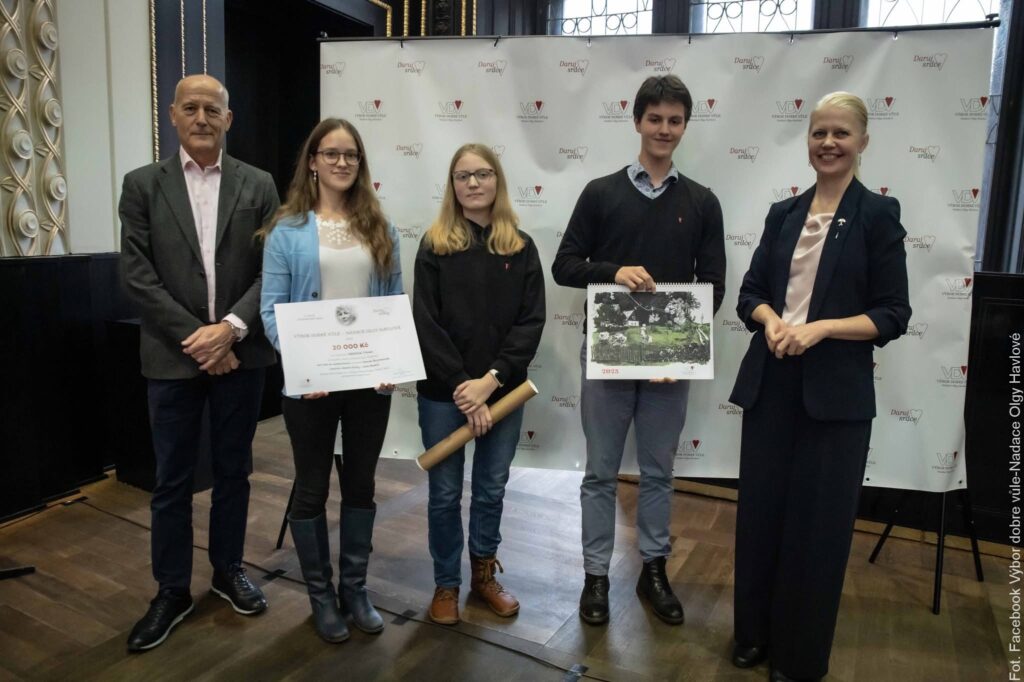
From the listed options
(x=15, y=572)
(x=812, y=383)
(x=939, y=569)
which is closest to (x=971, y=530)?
(x=939, y=569)

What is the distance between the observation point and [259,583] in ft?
8.88

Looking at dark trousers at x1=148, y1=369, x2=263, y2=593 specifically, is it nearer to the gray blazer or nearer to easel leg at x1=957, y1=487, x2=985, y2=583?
the gray blazer

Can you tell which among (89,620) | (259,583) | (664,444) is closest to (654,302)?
(664,444)

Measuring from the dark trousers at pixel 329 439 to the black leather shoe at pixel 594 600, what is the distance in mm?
858

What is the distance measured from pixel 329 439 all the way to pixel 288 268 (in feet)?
1.82

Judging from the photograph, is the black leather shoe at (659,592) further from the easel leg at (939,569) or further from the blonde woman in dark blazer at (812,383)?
the easel leg at (939,569)

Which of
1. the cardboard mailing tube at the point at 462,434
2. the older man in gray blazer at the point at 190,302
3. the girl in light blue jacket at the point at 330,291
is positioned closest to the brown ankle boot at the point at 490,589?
the girl in light blue jacket at the point at 330,291

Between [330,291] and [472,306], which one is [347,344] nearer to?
[330,291]

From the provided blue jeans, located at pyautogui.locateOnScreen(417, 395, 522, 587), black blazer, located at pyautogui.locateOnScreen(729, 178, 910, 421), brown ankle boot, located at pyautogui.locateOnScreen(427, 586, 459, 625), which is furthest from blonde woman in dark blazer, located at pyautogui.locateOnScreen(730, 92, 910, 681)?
brown ankle boot, located at pyautogui.locateOnScreen(427, 586, 459, 625)

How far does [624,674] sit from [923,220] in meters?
1.94

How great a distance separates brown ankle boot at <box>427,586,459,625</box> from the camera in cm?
244

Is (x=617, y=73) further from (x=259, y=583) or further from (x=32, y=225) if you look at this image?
(x=32, y=225)

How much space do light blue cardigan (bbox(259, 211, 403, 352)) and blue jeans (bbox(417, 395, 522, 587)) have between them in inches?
20.9

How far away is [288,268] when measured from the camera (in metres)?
2.15
